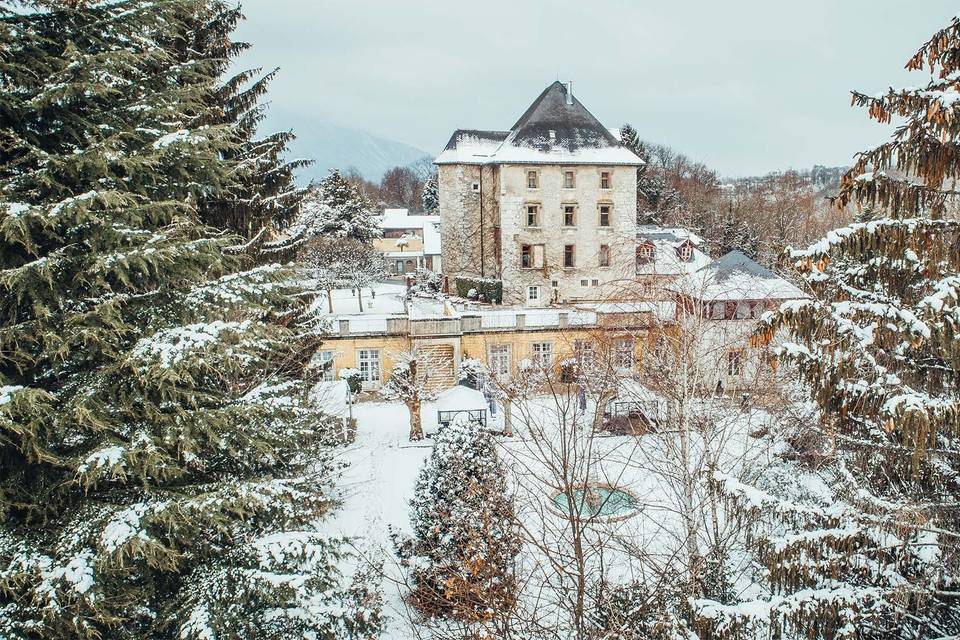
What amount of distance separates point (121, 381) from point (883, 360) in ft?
22.6

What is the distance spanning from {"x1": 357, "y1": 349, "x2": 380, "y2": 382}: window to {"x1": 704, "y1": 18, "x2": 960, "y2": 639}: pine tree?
19.2m

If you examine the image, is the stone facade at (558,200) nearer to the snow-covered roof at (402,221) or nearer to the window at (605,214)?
the window at (605,214)

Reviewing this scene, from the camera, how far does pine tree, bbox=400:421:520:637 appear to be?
8.22 meters

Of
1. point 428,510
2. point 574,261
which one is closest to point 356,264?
point 574,261

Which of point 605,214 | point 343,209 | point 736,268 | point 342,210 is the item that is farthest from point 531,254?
point 343,209

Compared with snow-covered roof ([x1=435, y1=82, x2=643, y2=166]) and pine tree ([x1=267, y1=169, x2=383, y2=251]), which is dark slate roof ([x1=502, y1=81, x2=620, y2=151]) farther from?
pine tree ([x1=267, y1=169, x2=383, y2=251])

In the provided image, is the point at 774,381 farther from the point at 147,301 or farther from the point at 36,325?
the point at 36,325

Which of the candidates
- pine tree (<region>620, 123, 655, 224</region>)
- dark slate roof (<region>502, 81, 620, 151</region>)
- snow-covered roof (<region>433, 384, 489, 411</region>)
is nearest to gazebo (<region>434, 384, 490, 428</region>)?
snow-covered roof (<region>433, 384, 489, 411</region>)

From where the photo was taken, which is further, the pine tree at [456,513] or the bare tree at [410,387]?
the bare tree at [410,387]

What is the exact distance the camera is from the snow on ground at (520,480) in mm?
10203

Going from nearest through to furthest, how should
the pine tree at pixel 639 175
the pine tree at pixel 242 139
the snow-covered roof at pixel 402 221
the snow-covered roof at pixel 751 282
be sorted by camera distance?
the pine tree at pixel 242 139 → the snow-covered roof at pixel 751 282 → the pine tree at pixel 639 175 → the snow-covered roof at pixel 402 221

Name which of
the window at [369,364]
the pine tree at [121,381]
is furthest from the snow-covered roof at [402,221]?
the pine tree at [121,381]

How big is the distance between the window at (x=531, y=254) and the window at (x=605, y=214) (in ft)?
12.3

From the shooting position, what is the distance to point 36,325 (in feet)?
17.7
